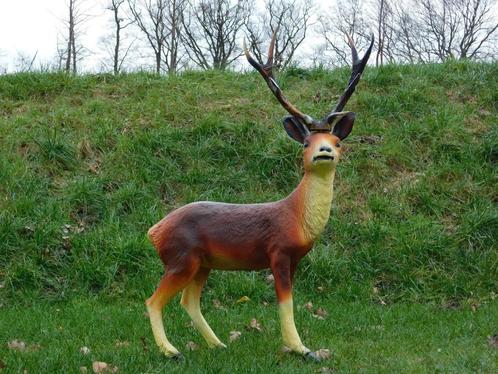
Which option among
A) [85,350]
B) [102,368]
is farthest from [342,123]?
→ [85,350]

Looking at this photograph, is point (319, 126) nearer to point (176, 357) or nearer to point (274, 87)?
point (274, 87)

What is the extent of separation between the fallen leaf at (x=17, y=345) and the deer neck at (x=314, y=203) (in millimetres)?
2291

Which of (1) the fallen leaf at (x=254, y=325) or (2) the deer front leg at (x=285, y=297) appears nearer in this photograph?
(2) the deer front leg at (x=285, y=297)

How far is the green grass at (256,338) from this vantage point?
439 centimetres

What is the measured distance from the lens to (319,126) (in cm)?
455

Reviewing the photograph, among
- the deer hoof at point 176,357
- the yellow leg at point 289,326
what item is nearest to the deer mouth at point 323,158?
the yellow leg at point 289,326

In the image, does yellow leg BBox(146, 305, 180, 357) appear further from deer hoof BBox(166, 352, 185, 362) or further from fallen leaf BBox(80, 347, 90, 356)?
fallen leaf BBox(80, 347, 90, 356)

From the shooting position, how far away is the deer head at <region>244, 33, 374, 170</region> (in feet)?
14.5

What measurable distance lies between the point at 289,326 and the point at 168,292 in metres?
0.86

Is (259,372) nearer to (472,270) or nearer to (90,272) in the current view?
(90,272)

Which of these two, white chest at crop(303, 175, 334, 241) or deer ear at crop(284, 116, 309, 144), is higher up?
deer ear at crop(284, 116, 309, 144)

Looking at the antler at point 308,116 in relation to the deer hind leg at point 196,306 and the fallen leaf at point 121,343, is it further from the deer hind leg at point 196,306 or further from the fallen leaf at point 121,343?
the fallen leaf at point 121,343

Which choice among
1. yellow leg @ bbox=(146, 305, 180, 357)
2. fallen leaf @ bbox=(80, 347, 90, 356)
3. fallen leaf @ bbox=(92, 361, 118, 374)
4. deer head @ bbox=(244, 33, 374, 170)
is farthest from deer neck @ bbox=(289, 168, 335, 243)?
fallen leaf @ bbox=(80, 347, 90, 356)

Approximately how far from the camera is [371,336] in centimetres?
543
